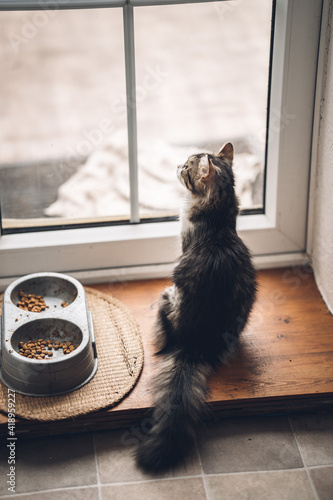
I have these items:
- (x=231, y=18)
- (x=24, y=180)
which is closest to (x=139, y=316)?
(x=24, y=180)

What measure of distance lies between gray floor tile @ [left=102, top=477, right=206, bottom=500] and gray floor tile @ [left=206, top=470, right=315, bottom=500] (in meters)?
0.03

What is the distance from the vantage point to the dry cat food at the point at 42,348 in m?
1.49

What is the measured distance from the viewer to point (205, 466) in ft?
4.45

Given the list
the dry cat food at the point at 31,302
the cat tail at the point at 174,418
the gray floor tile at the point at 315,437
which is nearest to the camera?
the cat tail at the point at 174,418

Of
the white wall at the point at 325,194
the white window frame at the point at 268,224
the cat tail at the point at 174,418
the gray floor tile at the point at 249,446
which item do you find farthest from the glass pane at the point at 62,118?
the gray floor tile at the point at 249,446

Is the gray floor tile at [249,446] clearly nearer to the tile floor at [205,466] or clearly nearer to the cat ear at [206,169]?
the tile floor at [205,466]

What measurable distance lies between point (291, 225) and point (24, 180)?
0.94 metres

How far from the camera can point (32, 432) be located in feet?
4.64

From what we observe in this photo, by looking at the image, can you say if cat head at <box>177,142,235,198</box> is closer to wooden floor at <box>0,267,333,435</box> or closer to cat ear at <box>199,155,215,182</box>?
cat ear at <box>199,155,215,182</box>

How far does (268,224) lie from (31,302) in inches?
33.0

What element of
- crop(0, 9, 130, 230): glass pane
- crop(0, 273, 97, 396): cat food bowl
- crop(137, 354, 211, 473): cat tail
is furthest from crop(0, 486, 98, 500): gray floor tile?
crop(0, 9, 130, 230): glass pane

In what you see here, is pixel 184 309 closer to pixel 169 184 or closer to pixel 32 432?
pixel 32 432

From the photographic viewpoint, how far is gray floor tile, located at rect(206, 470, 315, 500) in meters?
1.29

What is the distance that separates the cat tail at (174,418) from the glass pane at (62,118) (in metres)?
0.72
